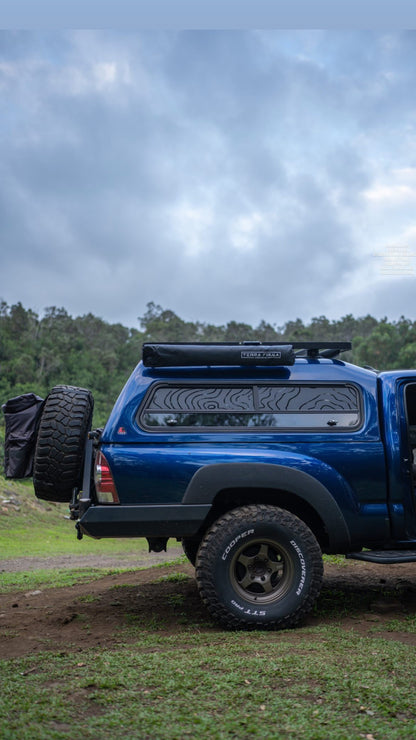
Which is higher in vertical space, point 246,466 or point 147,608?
point 246,466

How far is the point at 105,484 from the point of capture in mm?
5273

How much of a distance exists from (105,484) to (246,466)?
1076mm

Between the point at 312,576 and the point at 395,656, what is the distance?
961 millimetres

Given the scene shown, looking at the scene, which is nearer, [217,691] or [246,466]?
[217,691]

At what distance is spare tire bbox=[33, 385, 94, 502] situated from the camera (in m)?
5.51

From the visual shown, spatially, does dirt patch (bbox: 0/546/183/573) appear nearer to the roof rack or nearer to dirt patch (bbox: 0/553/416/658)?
dirt patch (bbox: 0/553/416/658)

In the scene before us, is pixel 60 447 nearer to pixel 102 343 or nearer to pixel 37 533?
pixel 37 533

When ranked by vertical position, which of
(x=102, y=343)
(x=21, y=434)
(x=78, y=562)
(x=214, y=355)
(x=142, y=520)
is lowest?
(x=78, y=562)

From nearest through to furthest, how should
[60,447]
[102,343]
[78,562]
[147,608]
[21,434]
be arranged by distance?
[60,447]
[21,434]
[147,608]
[78,562]
[102,343]

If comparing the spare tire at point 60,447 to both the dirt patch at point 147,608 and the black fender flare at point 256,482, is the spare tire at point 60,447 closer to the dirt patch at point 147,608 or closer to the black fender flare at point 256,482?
the black fender flare at point 256,482

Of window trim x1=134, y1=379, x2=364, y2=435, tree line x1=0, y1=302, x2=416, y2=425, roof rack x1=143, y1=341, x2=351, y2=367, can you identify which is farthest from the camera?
tree line x1=0, y1=302, x2=416, y2=425

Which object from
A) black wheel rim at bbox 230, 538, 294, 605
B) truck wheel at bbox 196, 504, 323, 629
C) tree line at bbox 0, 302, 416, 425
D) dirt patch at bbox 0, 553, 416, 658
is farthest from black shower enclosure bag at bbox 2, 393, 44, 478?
tree line at bbox 0, 302, 416, 425

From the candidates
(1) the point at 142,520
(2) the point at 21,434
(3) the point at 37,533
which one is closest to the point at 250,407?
(1) the point at 142,520

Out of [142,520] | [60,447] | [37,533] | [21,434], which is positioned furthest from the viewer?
[37,533]
